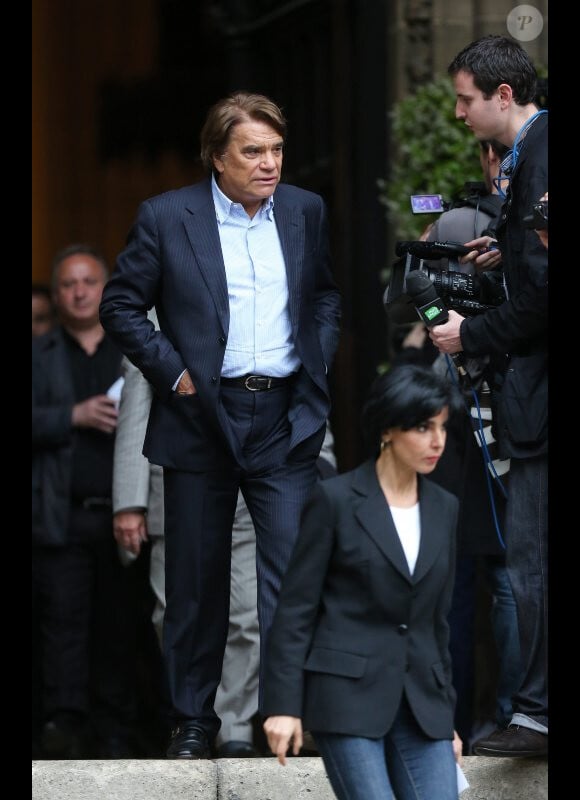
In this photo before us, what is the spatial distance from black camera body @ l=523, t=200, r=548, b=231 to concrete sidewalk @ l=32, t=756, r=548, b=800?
154cm

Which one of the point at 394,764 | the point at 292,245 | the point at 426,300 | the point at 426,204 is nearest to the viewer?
the point at 394,764

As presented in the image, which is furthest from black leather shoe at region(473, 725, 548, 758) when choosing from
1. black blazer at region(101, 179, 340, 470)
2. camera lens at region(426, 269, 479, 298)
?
camera lens at region(426, 269, 479, 298)

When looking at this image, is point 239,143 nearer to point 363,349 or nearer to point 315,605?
point 315,605

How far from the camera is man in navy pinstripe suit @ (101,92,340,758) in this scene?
5199 millimetres

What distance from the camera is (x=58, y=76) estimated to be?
1214 cm

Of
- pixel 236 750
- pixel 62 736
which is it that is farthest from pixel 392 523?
pixel 62 736

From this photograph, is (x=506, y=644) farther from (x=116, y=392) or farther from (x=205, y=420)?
(x=116, y=392)

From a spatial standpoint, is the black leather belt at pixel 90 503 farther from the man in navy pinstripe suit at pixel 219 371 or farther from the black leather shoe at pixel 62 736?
the man in navy pinstripe suit at pixel 219 371

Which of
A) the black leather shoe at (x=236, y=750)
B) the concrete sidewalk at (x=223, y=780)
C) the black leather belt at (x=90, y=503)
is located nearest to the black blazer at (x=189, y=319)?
the concrete sidewalk at (x=223, y=780)

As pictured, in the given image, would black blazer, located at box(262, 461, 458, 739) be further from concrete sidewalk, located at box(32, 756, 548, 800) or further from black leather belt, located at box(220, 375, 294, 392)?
black leather belt, located at box(220, 375, 294, 392)

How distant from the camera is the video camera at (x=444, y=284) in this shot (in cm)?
523

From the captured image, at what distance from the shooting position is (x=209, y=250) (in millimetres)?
5234

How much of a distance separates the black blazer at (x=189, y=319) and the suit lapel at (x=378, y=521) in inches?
43.4

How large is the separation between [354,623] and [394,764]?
0.34 m
